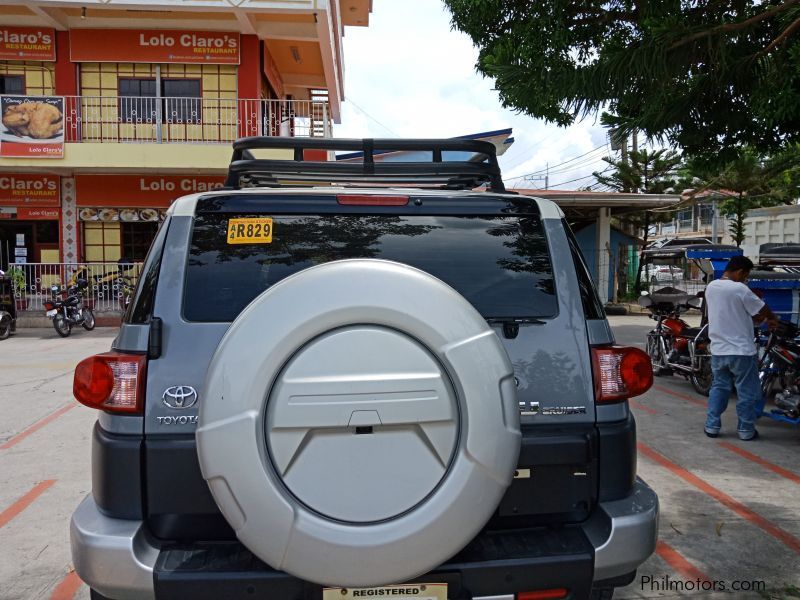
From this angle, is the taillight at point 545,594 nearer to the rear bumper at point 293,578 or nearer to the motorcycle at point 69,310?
the rear bumper at point 293,578

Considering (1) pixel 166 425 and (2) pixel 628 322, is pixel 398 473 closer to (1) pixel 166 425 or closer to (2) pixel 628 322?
(1) pixel 166 425

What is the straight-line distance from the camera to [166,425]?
226 centimetres

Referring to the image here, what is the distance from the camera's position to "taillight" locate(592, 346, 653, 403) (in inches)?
97.0

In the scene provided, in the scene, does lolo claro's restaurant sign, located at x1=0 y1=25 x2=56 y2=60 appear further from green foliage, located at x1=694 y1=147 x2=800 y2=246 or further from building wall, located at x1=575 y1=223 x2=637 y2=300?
green foliage, located at x1=694 y1=147 x2=800 y2=246

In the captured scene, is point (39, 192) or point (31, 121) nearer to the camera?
point (31, 121)

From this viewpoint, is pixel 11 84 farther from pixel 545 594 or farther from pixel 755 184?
pixel 755 184

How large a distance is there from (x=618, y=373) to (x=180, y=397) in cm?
160

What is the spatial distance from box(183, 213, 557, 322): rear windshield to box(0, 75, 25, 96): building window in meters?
19.4

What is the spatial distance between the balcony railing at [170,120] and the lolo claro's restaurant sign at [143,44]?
1.11 metres

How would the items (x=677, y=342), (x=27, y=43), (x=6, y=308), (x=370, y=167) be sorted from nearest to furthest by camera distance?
1. (x=370, y=167)
2. (x=677, y=342)
3. (x=6, y=308)
4. (x=27, y=43)

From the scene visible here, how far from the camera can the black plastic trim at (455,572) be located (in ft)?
6.86

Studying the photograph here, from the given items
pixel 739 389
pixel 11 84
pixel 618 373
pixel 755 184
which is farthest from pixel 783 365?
pixel 755 184

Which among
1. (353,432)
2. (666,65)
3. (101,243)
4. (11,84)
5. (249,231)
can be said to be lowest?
(353,432)

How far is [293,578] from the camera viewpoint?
6.88ft
